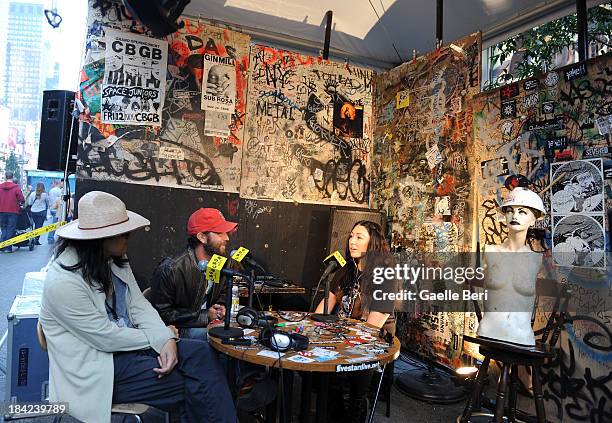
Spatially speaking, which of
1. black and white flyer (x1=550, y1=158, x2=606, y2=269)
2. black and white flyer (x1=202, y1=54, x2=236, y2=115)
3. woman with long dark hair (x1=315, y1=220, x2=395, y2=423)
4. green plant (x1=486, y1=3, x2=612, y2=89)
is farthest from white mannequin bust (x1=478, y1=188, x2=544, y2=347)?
black and white flyer (x1=202, y1=54, x2=236, y2=115)

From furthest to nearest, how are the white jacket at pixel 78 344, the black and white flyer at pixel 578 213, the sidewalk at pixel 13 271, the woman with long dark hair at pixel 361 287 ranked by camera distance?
the sidewalk at pixel 13 271 → the woman with long dark hair at pixel 361 287 → the black and white flyer at pixel 578 213 → the white jacket at pixel 78 344

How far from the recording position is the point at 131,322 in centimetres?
254

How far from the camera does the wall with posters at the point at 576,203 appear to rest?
3.18 m

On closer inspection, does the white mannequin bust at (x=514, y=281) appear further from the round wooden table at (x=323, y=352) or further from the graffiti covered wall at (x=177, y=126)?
the graffiti covered wall at (x=177, y=126)

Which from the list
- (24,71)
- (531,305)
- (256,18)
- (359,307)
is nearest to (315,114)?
(256,18)

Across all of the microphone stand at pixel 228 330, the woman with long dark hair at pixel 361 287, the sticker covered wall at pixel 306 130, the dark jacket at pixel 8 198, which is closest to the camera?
the microphone stand at pixel 228 330

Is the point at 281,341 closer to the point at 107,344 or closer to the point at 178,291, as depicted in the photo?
the point at 107,344

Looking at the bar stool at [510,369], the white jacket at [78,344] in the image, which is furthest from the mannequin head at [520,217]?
the white jacket at [78,344]

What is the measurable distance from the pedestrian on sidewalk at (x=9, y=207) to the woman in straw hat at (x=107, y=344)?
371 inches

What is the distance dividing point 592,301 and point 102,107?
4.89 m

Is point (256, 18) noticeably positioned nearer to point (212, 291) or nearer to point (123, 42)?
point (123, 42)

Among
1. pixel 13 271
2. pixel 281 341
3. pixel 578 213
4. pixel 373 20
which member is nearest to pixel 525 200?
pixel 578 213

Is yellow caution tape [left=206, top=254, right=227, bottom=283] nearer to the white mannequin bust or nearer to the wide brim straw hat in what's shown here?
the wide brim straw hat

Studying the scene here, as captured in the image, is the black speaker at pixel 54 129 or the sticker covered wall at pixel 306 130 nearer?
the black speaker at pixel 54 129
